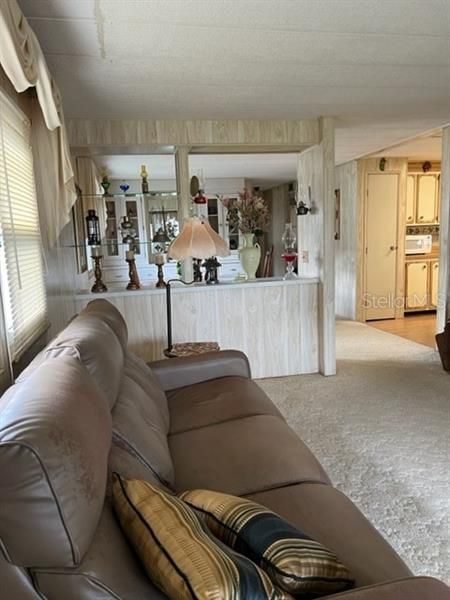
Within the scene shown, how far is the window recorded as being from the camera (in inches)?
74.4

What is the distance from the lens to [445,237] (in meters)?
4.34

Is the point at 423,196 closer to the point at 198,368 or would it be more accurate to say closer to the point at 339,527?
the point at 198,368

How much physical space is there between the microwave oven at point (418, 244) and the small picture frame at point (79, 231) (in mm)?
4417

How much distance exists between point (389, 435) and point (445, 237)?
2373mm

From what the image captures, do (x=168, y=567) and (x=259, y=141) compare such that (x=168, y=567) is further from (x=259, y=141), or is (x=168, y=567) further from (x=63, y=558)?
(x=259, y=141)

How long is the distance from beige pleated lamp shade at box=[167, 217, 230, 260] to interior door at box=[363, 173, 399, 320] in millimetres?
3612

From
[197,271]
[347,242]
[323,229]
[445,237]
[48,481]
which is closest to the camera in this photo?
[48,481]

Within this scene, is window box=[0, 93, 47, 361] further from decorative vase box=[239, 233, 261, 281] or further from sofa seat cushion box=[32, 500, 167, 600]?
decorative vase box=[239, 233, 261, 281]

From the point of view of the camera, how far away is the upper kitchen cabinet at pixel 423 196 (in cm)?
632

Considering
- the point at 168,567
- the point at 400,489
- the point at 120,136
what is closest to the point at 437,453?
the point at 400,489

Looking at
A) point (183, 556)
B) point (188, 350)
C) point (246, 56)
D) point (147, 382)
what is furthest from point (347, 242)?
point (183, 556)

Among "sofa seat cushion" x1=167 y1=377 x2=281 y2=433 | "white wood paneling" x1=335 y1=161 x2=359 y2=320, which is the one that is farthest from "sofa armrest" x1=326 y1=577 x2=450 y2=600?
"white wood paneling" x1=335 y1=161 x2=359 y2=320

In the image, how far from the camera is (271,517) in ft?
3.45

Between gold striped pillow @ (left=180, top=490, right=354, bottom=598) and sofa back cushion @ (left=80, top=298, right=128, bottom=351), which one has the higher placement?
sofa back cushion @ (left=80, top=298, right=128, bottom=351)
